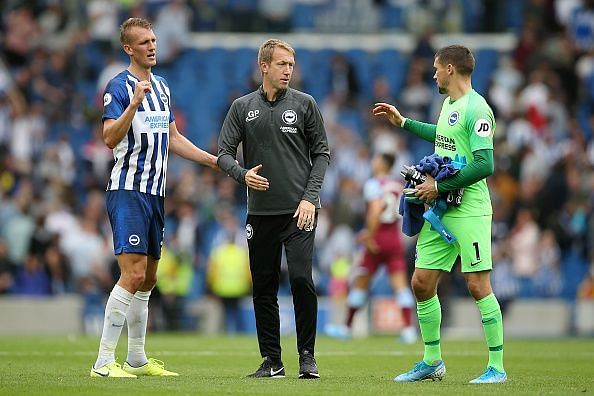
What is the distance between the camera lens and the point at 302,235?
32.3 feet

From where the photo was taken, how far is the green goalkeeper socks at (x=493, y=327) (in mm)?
9484

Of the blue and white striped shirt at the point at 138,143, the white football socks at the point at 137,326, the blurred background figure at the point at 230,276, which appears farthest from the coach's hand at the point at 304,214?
the blurred background figure at the point at 230,276

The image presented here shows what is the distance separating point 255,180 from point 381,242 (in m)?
8.06

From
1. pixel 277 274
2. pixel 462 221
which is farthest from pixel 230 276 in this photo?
pixel 462 221

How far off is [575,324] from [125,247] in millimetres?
12330

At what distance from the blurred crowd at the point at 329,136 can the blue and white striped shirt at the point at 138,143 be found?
35.5ft

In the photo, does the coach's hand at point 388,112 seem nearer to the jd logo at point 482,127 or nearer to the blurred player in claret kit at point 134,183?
the jd logo at point 482,127

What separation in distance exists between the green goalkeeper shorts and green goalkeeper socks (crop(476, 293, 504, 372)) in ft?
0.89

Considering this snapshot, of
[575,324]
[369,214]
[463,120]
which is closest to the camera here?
[463,120]

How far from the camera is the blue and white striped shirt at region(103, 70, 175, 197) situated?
9727mm

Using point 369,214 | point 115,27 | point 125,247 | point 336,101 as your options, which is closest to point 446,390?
point 125,247

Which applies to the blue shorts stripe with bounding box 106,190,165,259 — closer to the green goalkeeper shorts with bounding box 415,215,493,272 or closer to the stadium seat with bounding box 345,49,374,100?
the green goalkeeper shorts with bounding box 415,215,493,272

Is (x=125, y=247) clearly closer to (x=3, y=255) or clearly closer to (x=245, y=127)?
(x=245, y=127)

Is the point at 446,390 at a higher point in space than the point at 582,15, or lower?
lower
